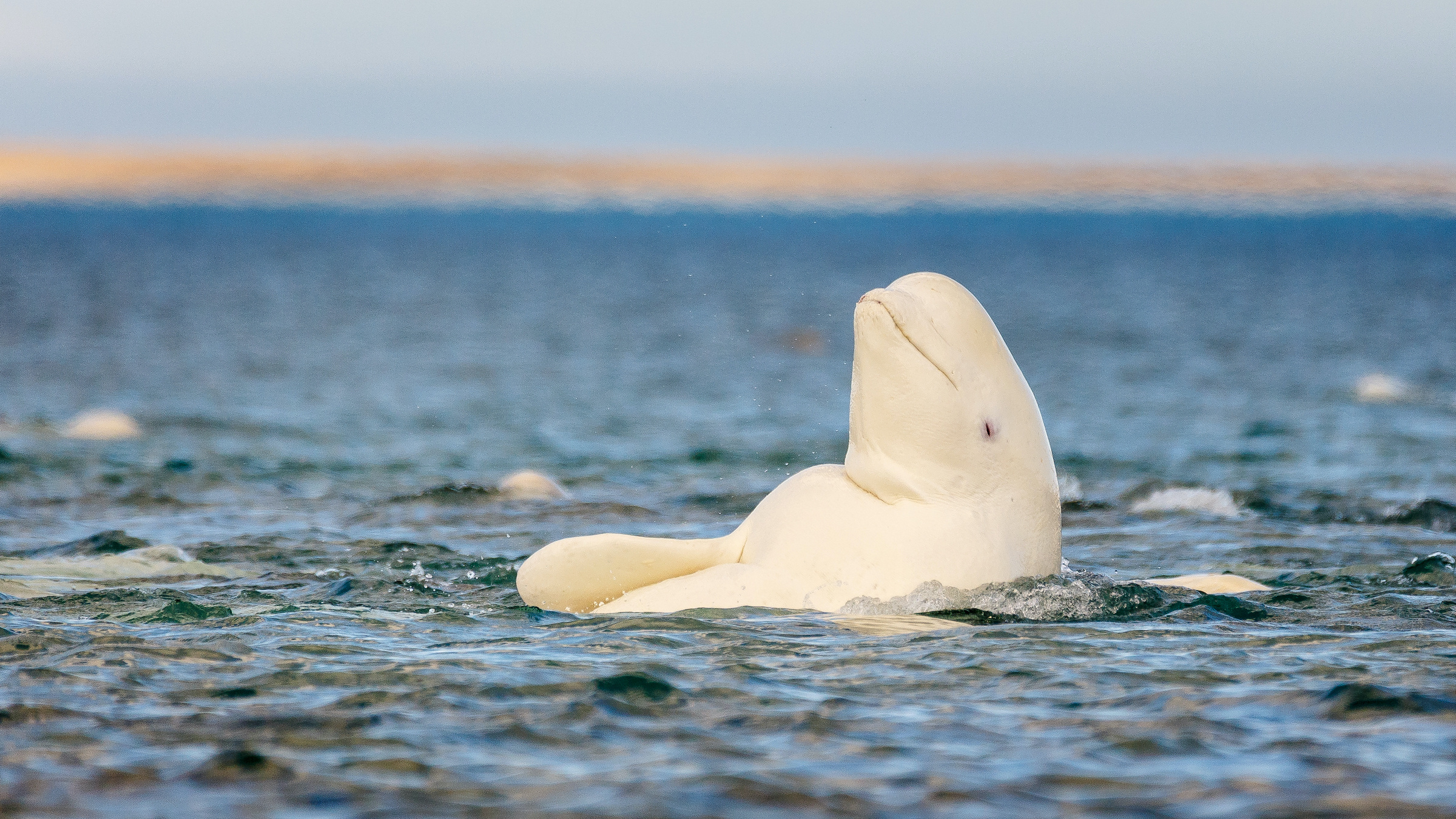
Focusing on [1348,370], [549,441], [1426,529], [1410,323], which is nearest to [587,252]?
[1410,323]

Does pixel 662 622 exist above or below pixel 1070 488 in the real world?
above

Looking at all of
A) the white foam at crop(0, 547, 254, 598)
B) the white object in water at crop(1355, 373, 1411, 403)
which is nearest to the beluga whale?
the white foam at crop(0, 547, 254, 598)

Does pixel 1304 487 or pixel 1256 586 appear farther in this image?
pixel 1304 487

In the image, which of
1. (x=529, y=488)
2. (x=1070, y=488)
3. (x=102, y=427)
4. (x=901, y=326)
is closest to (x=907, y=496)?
(x=901, y=326)

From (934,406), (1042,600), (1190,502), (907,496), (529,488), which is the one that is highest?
(934,406)

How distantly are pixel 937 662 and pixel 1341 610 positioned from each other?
10.1 ft

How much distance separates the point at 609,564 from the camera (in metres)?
8.39

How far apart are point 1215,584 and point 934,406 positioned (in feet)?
8.90

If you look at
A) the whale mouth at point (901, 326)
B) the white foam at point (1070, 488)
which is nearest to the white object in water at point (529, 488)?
the white foam at point (1070, 488)

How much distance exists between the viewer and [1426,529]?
1377 cm

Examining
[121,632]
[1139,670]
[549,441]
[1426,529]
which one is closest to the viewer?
[1139,670]

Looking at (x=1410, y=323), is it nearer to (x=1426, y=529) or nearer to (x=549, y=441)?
(x=549, y=441)

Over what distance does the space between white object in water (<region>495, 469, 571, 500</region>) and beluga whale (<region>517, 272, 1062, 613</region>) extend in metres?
7.55

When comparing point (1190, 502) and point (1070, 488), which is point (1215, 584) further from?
point (1070, 488)
